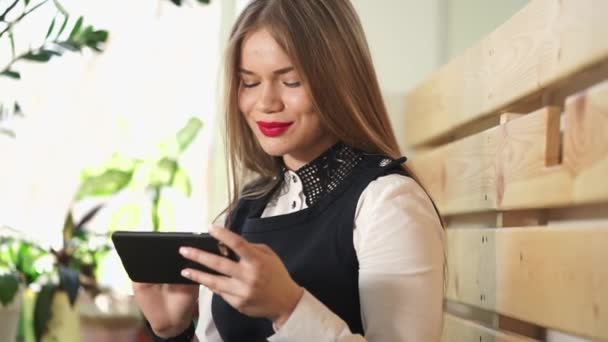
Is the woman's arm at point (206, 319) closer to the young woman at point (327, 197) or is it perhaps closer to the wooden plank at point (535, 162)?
the young woman at point (327, 197)

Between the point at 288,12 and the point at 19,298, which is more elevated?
the point at 288,12

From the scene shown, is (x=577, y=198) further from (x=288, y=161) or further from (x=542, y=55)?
(x=288, y=161)

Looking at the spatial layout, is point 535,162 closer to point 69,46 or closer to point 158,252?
point 158,252

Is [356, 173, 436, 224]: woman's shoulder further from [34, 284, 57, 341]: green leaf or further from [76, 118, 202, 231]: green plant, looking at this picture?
[76, 118, 202, 231]: green plant

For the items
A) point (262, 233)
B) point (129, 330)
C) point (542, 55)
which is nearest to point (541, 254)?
point (542, 55)

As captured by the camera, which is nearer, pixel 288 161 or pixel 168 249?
pixel 168 249

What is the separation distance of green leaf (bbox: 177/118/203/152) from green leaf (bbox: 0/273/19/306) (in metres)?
0.93

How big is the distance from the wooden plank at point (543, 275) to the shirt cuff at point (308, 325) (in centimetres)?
30

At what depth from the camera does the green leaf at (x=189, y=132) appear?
2.48 metres

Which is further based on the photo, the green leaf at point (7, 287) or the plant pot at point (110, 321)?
the plant pot at point (110, 321)

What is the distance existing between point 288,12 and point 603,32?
17.6 inches

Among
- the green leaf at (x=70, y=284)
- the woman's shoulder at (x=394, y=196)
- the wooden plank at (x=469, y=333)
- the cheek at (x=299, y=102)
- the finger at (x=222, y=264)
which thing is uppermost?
the cheek at (x=299, y=102)

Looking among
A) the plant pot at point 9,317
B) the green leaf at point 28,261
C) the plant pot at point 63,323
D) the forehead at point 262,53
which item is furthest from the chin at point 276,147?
the green leaf at point 28,261

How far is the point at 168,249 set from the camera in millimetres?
1136
